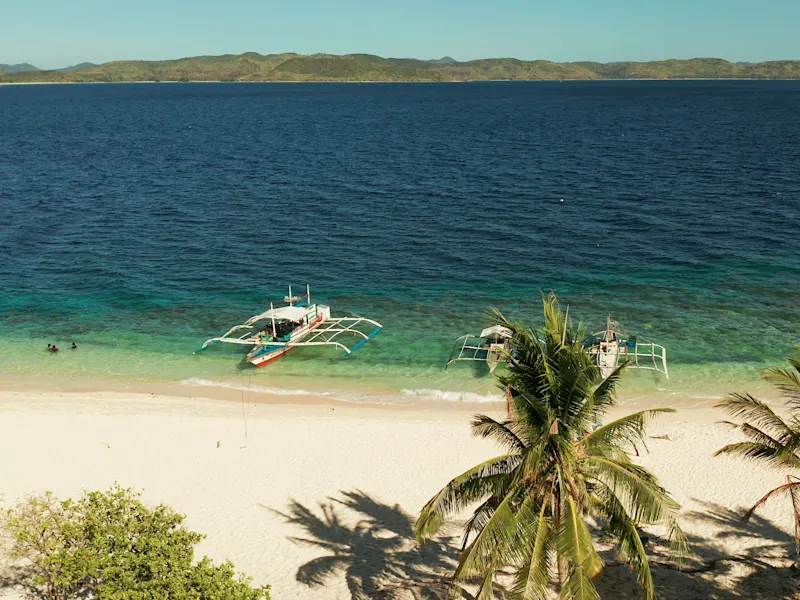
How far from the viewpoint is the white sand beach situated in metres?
22.1

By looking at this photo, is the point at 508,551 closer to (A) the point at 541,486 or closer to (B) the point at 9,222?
(A) the point at 541,486

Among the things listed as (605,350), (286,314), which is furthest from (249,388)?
(605,350)

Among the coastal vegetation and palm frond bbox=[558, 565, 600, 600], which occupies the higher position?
palm frond bbox=[558, 565, 600, 600]

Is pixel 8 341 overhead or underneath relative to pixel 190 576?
underneath

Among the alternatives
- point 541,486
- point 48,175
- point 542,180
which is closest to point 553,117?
point 542,180

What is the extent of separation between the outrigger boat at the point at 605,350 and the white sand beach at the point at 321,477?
164 inches

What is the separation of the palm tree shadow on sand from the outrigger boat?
14.4m

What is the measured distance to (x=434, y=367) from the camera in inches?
1610

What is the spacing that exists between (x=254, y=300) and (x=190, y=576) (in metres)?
36.9

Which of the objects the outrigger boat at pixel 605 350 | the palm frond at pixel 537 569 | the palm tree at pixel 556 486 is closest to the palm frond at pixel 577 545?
the palm tree at pixel 556 486

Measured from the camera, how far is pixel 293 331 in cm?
4388

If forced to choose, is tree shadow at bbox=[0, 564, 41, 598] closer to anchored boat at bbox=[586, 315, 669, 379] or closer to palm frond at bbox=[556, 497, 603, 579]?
palm frond at bbox=[556, 497, 603, 579]

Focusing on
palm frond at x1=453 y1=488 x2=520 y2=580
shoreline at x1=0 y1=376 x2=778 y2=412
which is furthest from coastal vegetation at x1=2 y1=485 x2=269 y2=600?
shoreline at x1=0 y1=376 x2=778 y2=412

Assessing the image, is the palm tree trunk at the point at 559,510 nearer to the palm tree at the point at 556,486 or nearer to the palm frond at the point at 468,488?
the palm tree at the point at 556,486
